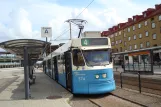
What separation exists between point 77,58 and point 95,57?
2.61 ft

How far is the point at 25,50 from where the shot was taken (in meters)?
11.9

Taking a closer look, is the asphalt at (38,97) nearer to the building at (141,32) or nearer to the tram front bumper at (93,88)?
the tram front bumper at (93,88)

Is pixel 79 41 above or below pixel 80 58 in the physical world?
above

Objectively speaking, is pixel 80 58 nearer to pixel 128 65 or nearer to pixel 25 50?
pixel 25 50

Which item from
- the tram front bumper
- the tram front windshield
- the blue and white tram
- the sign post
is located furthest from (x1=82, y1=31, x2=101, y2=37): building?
the sign post

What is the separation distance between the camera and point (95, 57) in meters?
11.5

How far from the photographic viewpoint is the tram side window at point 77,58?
1144cm

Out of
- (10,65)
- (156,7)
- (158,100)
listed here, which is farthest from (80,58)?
(10,65)

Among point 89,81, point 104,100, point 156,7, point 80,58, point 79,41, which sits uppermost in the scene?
point 156,7

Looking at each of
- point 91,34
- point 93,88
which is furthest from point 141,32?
point 93,88

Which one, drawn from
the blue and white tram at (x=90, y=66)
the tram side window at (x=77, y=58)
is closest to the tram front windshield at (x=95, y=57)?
the blue and white tram at (x=90, y=66)

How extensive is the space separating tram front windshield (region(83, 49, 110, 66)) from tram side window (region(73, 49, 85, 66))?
0.20m

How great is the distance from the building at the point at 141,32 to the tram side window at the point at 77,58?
46650mm

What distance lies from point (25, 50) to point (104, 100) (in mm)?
4214
